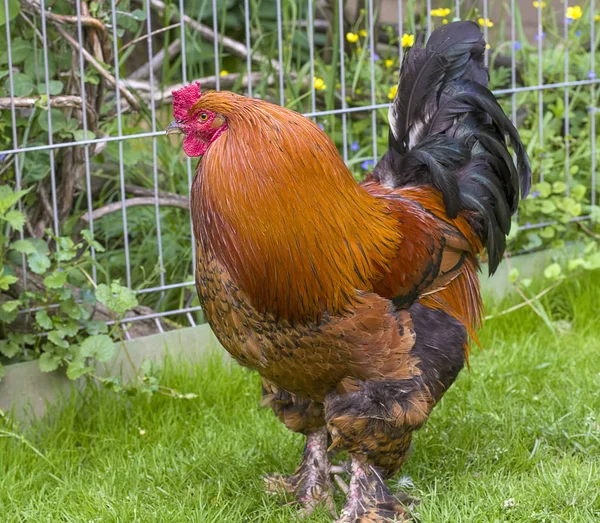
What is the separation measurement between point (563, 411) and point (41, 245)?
2477 mm

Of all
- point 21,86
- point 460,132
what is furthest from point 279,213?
point 21,86

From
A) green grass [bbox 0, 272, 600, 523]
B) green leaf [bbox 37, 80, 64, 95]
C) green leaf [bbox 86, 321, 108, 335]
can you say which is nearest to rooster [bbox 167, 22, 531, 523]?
green grass [bbox 0, 272, 600, 523]

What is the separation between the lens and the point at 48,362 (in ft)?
13.2

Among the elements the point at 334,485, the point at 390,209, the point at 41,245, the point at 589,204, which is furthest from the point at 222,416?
the point at 589,204

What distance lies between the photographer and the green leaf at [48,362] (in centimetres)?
400

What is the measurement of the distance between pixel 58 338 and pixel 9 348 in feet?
0.84

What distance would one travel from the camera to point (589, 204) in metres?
5.83

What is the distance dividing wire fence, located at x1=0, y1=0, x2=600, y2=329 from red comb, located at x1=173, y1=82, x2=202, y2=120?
1230 mm

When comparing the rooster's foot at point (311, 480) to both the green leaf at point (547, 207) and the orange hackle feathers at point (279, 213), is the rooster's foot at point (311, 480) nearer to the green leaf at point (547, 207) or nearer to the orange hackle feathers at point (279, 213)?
the orange hackle feathers at point (279, 213)

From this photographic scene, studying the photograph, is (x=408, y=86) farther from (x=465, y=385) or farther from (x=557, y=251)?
(x=557, y=251)

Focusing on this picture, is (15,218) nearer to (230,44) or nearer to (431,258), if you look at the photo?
(431,258)

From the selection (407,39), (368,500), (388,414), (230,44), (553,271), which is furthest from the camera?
(230,44)

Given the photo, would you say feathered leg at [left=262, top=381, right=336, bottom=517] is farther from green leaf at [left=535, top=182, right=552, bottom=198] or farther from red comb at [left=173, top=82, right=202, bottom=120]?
green leaf at [left=535, top=182, right=552, bottom=198]

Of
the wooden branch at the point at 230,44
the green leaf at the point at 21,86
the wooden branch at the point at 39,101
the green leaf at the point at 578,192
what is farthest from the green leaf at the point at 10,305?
the green leaf at the point at 578,192
